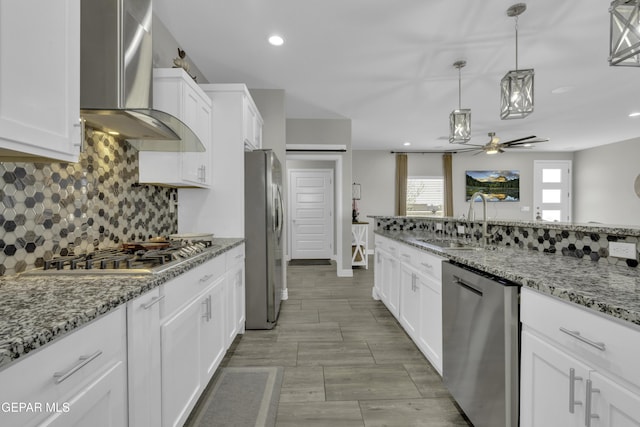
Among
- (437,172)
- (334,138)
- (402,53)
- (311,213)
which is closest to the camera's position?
(402,53)

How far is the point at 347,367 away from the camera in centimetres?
221

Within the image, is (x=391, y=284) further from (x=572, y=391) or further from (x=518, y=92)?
(x=572, y=391)

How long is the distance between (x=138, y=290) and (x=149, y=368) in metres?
0.34

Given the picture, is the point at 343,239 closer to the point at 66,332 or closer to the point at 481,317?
the point at 481,317

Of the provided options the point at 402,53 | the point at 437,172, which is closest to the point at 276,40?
the point at 402,53

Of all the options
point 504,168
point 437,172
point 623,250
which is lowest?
point 623,250

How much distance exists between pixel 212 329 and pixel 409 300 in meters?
1.57

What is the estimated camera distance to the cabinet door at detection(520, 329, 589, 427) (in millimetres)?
935

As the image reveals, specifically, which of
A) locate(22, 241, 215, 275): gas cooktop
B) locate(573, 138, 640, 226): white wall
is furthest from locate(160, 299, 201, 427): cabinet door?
locate(573, 138, 640, 226): white wall

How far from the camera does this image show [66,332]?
29.4 inches

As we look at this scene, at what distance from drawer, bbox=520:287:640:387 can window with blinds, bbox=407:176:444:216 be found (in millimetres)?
7306

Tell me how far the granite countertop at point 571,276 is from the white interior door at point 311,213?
523 centimetres

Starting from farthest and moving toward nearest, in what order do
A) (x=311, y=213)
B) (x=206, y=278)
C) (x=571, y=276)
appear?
(x=311, y=213) < (x=206, y=278) < (x=571, y=276)

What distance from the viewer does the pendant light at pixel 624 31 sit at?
1.31 meters
